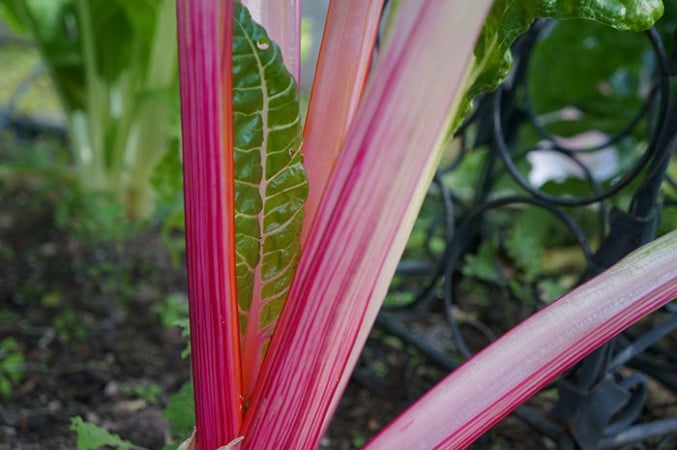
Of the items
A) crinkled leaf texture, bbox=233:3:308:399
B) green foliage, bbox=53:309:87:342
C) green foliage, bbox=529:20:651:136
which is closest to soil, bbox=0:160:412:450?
green foliage, bbox=53:309:87:342

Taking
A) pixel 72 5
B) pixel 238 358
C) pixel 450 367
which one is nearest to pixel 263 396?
pixel 238 358

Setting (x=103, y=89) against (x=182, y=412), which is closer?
(x=182, y=412)

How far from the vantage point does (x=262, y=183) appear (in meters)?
0.48

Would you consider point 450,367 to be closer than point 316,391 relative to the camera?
No

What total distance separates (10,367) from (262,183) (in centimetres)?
60

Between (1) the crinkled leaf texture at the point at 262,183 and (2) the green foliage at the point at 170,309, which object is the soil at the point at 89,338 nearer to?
(2) the green foliage at the point at 170,309

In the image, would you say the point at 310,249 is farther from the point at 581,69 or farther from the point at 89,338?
the point at 581,69

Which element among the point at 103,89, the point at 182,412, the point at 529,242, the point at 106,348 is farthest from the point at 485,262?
the point at 103,89

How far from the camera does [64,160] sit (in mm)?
1804

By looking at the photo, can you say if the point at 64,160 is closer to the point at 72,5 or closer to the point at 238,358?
the point at 72,5

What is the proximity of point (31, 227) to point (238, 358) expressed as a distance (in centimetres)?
106

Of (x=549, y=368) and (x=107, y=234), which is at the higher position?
(x=549, y=368)

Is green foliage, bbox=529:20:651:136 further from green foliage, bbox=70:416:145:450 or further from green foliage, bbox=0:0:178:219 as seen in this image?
green foliage, bbox=70:416:145:450

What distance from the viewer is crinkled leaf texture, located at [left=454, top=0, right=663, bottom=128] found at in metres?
0.45
